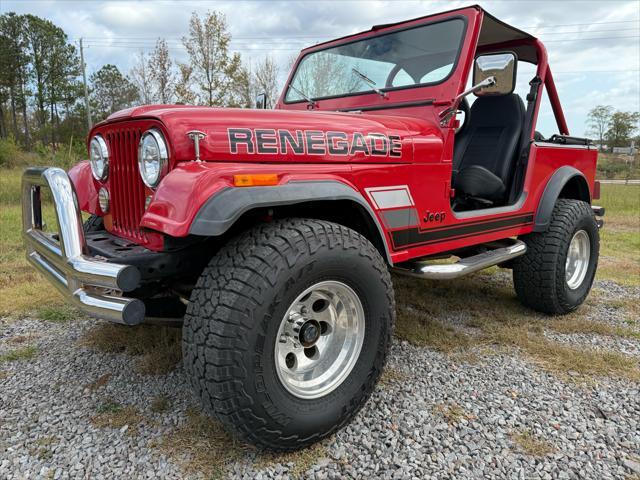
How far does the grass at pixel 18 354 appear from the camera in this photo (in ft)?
9.25

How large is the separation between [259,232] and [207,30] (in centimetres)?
1761

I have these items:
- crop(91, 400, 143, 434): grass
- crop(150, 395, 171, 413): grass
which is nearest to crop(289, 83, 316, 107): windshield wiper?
crop(150, 395, 171, 413): grass

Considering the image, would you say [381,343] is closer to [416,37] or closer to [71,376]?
[71,376]

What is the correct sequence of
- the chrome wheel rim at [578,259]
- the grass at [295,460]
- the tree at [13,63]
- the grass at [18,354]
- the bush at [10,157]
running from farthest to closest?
the tree at [13,63] < the bush at [10,157] < the chrome wheel rim at [578,259] < the grass at [18,354] < the grass at [295,460]

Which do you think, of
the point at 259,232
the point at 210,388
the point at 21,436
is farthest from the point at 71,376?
the point at 259,232

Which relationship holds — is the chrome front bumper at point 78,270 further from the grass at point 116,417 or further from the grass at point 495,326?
the grass at point 495,326

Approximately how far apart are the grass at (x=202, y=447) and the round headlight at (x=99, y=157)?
1.30 meters

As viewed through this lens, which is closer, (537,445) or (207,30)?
(537,445)

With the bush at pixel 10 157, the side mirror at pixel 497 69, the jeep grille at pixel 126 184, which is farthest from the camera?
the bush at pixel 10 157

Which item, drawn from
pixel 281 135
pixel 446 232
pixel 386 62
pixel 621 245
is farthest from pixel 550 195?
pixel 621 245

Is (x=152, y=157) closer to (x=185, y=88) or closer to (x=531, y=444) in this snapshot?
(x=531, y=444)

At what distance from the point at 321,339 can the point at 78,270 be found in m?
1.08

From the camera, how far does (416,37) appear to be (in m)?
3.10

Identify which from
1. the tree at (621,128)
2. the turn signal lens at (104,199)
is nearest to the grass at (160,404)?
the turn signal lens at (104,199)
